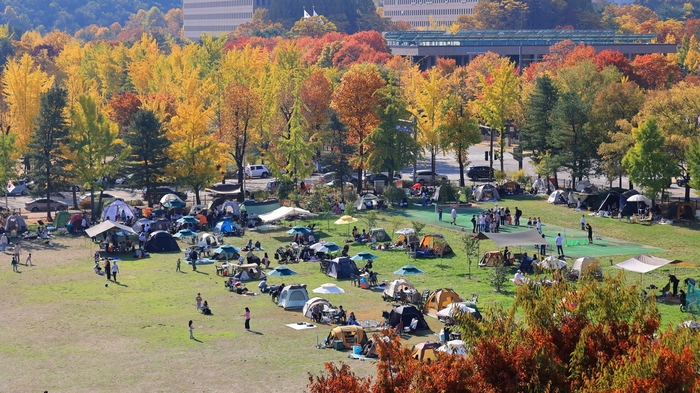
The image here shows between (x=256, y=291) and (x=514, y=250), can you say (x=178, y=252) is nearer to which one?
(x=256, y=291)

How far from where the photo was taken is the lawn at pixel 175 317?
34031 millimetres

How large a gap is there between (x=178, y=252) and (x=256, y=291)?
10.7 meters

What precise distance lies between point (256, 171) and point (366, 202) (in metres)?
20.4

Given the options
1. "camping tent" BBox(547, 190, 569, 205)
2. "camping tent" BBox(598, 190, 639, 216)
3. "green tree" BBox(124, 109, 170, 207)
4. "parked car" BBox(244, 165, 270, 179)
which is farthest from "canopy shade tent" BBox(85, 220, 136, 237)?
"parked car" BBox(244, 165, 270, 179)

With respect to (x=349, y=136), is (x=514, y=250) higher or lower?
lower

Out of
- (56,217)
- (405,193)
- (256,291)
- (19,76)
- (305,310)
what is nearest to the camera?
(305,310)

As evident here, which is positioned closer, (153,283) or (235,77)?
(153,283)

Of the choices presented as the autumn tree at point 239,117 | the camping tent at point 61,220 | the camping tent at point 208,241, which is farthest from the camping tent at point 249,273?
the autumn tree at point 239,117

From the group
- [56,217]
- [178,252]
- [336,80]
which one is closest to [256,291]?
[178,252]

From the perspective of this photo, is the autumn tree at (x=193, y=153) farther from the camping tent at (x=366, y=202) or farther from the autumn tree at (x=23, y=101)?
the autumn tree at (x=23, y=101)

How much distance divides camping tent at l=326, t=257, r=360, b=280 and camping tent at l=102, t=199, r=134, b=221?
18770 mm

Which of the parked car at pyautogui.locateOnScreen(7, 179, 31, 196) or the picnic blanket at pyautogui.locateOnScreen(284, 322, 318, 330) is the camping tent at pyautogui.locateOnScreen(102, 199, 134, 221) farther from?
the picnic blanket at pyautogui.locateOnScreen(284, 322, 318, 330)

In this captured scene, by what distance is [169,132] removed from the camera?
70812 millimetres

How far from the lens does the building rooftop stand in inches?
5812
